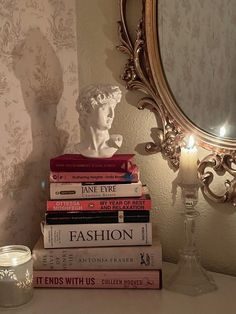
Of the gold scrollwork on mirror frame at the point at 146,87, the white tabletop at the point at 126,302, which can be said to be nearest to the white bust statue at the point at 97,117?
the gold scrollwork on mirror frame at the point at 146,87

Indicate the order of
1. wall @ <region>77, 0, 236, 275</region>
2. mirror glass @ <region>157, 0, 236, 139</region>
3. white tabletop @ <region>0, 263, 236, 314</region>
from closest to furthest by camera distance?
white tabletop @ <region>0, 263, 236, 314</region>
mirror glass @ <region>157, 0, 236, 139</region>
wall @ <region>77, 0, 236, 275</region>

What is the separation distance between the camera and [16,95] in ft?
3.99

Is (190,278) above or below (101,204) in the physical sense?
below

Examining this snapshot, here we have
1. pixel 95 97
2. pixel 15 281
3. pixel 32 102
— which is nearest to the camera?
pixel 15 281

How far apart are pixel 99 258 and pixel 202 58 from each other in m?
0.56

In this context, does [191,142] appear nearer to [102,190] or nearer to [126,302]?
[102,190]

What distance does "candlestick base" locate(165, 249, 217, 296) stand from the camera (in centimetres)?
112

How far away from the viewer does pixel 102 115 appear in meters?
1.18

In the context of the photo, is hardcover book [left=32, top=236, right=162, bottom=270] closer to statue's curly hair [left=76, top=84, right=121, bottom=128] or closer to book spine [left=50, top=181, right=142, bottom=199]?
book spine [left=50, top=181, right=142, bottom=199]

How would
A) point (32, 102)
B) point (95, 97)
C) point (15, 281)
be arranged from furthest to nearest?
point (32, 102) → point (95, 97) → point (15, 281)

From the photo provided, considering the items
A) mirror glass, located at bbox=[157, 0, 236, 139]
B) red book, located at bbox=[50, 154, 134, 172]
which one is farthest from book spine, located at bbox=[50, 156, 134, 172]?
mirror glass, located at bbox=[157, 0, 236, 139]

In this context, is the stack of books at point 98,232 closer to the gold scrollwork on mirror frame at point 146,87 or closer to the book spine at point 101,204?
the book spine at point 101,204

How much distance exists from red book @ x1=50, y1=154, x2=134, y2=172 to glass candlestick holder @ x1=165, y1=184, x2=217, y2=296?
0.50 feet

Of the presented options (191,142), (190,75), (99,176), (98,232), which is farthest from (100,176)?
(190,75)
